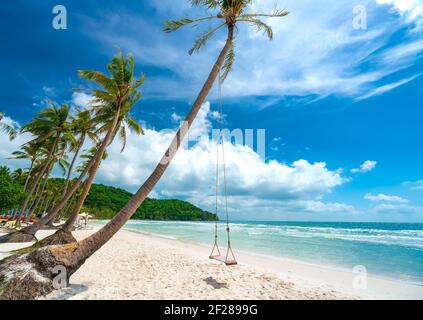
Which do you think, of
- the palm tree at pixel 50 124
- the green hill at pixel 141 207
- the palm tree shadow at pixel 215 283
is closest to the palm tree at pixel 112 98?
the palm tree at pixel 50 124

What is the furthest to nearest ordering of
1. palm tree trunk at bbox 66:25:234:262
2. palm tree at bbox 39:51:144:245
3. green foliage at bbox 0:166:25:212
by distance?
green foliage at bbox 0:166:25:212 → palm tree at bbox 39:51:144:245 → palm tree trunk at bbox 66:25:234:262

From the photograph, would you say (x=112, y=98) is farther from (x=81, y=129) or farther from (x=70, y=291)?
(x=70, y=291)

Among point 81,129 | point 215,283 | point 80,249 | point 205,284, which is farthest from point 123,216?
point 81,129

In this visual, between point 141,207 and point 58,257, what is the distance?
387 ft

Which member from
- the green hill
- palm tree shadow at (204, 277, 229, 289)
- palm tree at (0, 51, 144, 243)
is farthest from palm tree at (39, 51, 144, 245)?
the green hill

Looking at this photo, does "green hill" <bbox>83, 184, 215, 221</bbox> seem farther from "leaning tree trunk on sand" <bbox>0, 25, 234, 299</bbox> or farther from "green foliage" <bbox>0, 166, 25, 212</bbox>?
"leaning tree trunk on sand" <bbox>0, 25, 234, 299</bbox>

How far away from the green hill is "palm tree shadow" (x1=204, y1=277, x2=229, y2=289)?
83.4 metres

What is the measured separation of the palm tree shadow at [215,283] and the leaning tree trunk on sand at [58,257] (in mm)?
2885

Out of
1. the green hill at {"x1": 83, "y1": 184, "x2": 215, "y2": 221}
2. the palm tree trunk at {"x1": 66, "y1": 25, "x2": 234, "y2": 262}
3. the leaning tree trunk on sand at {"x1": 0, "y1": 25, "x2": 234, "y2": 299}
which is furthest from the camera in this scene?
the green hill at {"x1": 83, "y1": 184, "x2": 215, "y2": 221}

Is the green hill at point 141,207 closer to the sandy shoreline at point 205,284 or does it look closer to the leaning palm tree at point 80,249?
the sandy shoreline at point 205,284

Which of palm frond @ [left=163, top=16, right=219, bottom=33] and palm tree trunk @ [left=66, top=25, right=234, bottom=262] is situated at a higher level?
palm frond @ [left=163, top=16, right=219, bottom=33]

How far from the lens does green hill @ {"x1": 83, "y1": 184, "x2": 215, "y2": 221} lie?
299ft

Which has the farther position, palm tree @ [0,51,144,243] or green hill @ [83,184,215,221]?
green hill @ [83,184,215,221]
